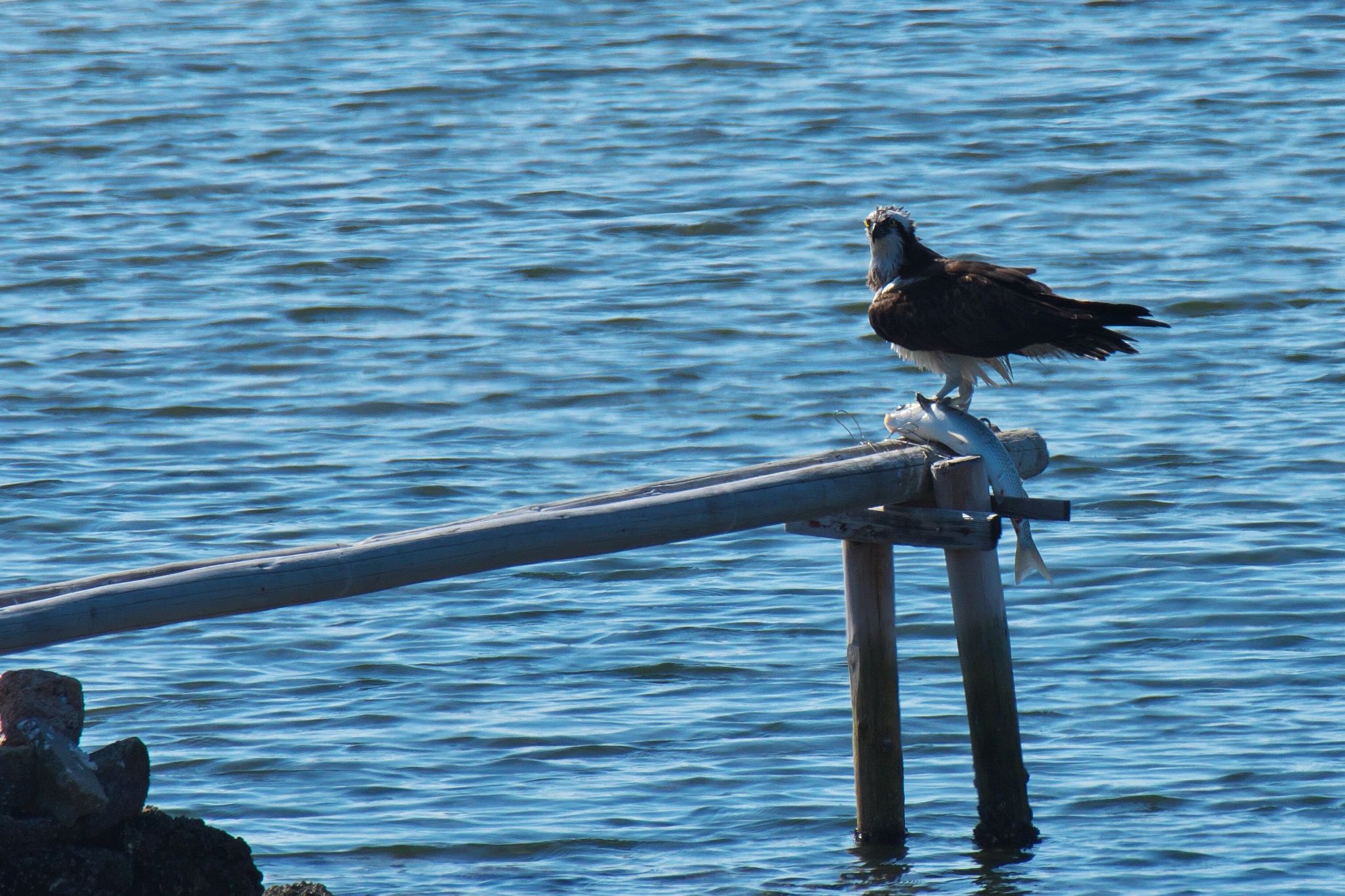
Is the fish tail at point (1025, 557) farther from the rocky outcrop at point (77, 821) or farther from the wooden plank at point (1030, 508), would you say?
the rocky outcrop at point (77, 821)

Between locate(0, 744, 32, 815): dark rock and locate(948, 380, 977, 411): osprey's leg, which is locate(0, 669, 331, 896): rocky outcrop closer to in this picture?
locate(0, 744, 32, 815): dark rock

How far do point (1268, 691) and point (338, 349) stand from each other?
8009 millimetres

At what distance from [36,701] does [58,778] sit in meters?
0.25

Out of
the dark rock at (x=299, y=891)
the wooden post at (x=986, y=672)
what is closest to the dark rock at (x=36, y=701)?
the dark rock at (x=299, y=891)

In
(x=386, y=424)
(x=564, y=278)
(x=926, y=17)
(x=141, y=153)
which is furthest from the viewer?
(x=926, y=17)

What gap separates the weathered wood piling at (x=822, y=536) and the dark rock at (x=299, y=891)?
3.12 ft

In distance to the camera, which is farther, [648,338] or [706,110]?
[706,110]

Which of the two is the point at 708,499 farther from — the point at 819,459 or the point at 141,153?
the point at 141,153

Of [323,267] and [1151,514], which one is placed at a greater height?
[323,267]

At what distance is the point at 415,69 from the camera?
22.5 m

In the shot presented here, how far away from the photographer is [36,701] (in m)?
5.62

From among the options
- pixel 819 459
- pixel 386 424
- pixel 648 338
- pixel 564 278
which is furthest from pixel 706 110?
pixel 819 459

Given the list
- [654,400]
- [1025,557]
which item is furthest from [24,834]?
[654,400]

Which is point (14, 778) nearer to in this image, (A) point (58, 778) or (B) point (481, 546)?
(A) point (58, 778)
